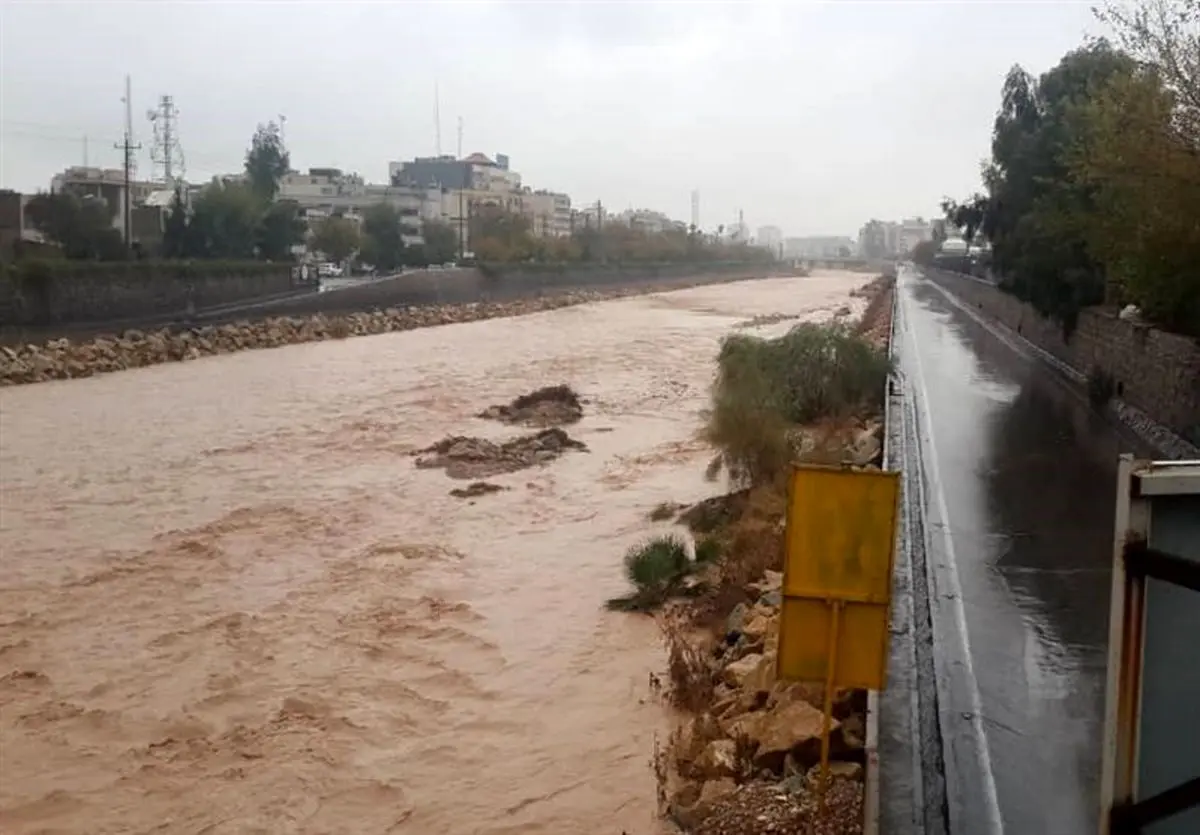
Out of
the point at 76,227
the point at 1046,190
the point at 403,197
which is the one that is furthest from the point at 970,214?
the point at 403,197

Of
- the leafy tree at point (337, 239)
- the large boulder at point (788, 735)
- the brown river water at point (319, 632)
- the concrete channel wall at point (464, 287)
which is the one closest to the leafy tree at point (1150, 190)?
the brown river water at point (319, 632)

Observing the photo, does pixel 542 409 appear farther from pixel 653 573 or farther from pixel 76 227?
pixel 76 227

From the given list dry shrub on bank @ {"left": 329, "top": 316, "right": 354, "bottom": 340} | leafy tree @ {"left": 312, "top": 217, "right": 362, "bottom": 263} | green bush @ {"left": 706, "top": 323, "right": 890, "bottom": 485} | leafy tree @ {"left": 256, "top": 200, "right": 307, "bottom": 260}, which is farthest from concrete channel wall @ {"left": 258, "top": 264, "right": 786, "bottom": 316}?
green bush @ {"left": 706, "top": 323, "right": 890, "bottom": 485}

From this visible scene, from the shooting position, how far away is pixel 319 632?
1073 centimetres

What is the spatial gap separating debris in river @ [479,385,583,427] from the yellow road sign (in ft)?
62.9

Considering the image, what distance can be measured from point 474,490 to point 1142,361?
28.3 feet

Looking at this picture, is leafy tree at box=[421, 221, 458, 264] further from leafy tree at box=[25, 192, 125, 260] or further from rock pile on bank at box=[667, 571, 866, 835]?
rock pile on bank at box=[667, 571, 866, 835]

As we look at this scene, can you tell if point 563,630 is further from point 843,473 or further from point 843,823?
point 843,473

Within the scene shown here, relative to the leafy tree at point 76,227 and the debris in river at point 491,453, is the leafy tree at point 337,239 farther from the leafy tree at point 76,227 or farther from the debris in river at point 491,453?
the debris in river at point 491,453

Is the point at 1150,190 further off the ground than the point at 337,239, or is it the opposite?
the point at 337,239

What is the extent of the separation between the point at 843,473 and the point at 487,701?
17.0 ft

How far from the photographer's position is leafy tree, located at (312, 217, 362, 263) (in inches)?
2793

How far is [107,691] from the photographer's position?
31.1ft

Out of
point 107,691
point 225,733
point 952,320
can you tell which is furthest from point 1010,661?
point 952,320
